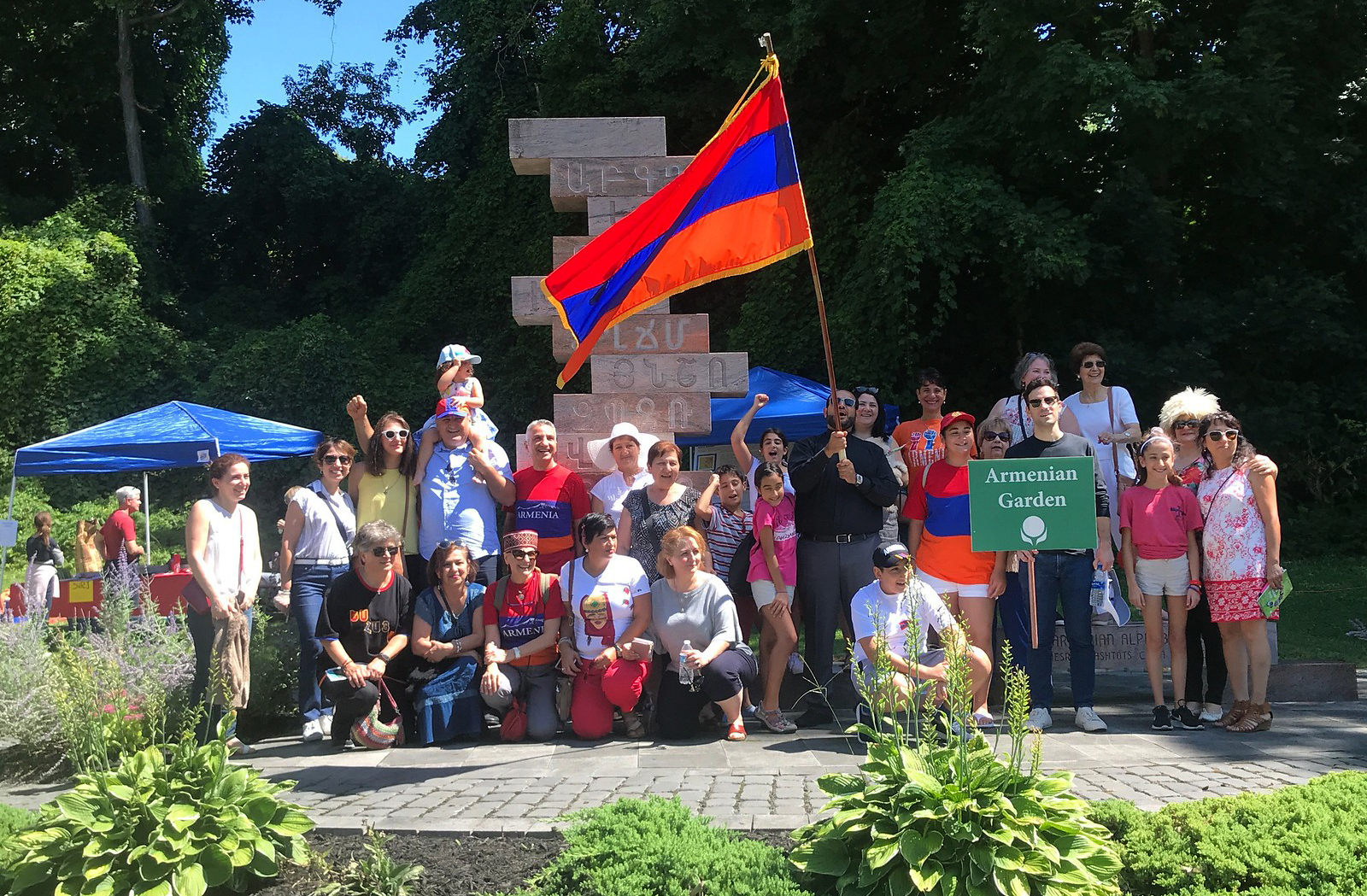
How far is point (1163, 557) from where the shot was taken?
7.07m

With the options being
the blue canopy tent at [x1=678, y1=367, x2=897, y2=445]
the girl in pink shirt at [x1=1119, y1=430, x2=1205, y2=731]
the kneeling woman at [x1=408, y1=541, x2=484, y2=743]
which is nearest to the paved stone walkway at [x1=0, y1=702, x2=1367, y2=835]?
the kneeling woman at [x1=408, y1=541, x2=484, y2=743]

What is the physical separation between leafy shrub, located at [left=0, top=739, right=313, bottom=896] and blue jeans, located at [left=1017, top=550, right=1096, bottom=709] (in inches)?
173

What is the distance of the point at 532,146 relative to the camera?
348 inches

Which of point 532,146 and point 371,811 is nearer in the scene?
point 371,811

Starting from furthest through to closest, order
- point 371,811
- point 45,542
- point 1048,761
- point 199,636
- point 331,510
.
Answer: point 45,542 → point 331,510 → point 199,636 → point 1048,761 → point 371,811

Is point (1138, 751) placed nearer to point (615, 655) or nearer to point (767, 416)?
point (615, 655)

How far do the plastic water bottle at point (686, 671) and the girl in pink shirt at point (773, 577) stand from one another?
1.89 feet

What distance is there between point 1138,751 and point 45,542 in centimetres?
1242

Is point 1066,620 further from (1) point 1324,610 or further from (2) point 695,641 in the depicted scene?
(1) point 1324,610

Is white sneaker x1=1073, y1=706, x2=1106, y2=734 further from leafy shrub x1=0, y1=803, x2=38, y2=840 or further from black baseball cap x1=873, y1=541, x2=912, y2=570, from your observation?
leafy shrub x1=0, y1=803, x2=38, y2=840

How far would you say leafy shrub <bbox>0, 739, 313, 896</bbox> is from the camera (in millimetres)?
3998

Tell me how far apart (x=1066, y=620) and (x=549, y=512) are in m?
3.25

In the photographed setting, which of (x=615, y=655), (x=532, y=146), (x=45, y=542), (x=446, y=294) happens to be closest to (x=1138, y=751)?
(x=615, y=655)

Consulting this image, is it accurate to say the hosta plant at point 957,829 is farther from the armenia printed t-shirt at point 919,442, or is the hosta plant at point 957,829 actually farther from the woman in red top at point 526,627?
the armenia printed t-shirt at point 919,442
